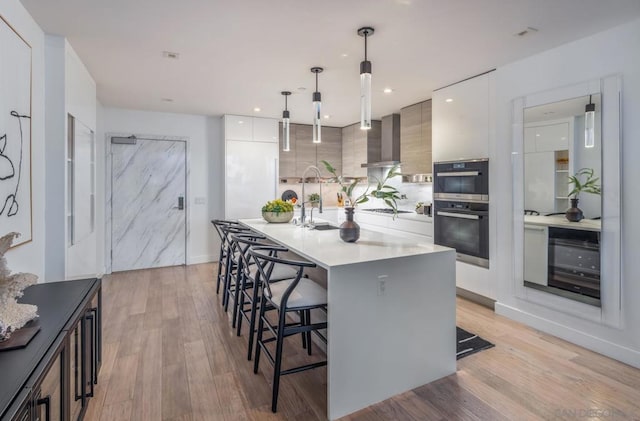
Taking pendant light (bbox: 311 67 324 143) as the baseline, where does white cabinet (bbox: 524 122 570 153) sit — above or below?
below

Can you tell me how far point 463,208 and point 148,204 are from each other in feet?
15.1

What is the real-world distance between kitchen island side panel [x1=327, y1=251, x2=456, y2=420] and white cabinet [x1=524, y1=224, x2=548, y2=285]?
4.47 feet

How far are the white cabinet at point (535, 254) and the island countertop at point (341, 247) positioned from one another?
1331 millimetres

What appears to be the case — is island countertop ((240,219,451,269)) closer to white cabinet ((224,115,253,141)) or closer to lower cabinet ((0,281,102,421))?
lower cabinet ((0,281,102,421))

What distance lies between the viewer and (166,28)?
2.62m

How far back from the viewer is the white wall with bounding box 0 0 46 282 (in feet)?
7.41

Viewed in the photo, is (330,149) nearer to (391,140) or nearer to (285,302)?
(391,140)

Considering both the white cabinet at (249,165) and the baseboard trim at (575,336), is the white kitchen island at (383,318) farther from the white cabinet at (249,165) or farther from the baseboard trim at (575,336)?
the white cabinet at (249,165)

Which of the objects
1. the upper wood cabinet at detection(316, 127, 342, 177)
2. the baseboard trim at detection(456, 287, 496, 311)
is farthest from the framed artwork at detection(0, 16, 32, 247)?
the upper wood cabinet at detection(316, 127, 342, 177)

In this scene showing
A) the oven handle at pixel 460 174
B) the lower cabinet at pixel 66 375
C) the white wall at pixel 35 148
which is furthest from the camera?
the oven handle at pixel 460 174

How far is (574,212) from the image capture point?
283cm

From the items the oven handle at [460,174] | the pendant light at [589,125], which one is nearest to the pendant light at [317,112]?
the oven handle at [460,174]

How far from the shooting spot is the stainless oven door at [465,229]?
3.64m

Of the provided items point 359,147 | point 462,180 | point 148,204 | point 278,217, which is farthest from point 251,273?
point 359,147
